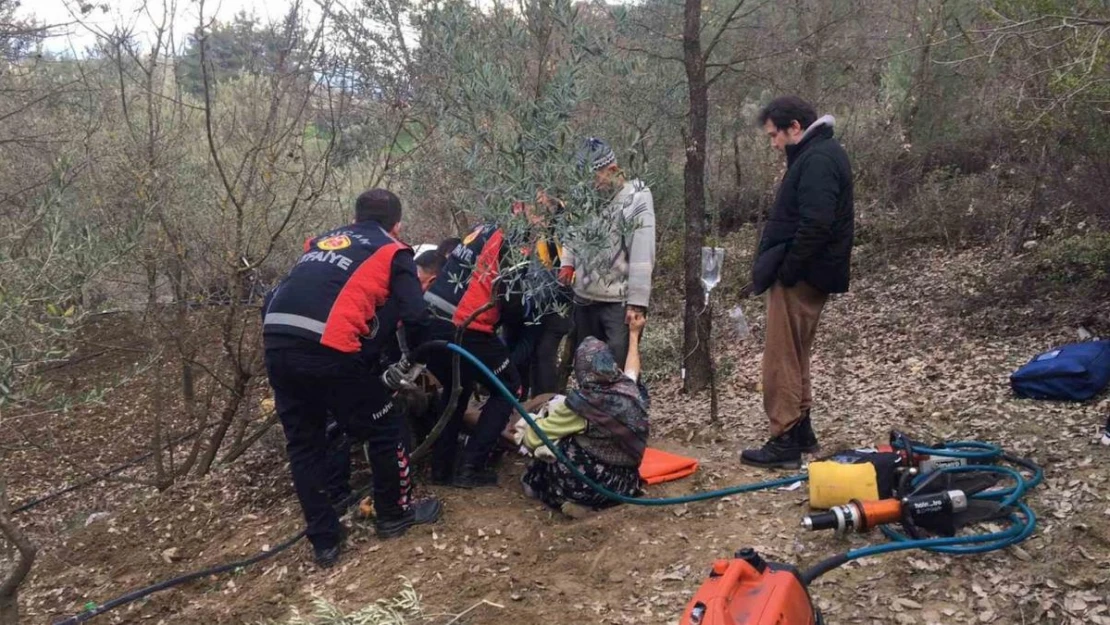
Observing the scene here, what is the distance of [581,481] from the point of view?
4199 millimetres

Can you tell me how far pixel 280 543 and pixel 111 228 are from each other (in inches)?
106

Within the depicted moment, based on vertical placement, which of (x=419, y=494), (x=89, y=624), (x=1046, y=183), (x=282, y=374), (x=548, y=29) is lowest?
(x=89, y=624)

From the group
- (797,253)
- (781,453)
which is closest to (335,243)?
(797,253)

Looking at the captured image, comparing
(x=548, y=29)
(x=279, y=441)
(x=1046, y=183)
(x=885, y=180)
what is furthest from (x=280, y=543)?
(x=885, y=180)

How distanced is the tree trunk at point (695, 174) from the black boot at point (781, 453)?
0.97m

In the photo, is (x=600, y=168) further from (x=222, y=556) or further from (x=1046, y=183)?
(x=1046, y=183)

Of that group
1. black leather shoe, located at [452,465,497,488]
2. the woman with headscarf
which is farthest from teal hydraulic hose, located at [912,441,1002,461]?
black leather shoe, located at [452,465,497,488]

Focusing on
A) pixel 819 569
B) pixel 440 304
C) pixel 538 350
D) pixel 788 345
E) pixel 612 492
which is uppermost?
pixel 440 304

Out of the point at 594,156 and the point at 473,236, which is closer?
the point at 594,156

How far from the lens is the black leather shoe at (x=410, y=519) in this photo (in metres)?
4.23

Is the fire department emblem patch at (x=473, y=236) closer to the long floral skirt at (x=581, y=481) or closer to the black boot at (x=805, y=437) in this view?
the long floral skirt at (x=581, y=481)

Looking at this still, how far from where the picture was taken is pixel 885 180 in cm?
995

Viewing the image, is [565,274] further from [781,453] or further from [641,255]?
[781,453]

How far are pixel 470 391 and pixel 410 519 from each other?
33.3 inches
